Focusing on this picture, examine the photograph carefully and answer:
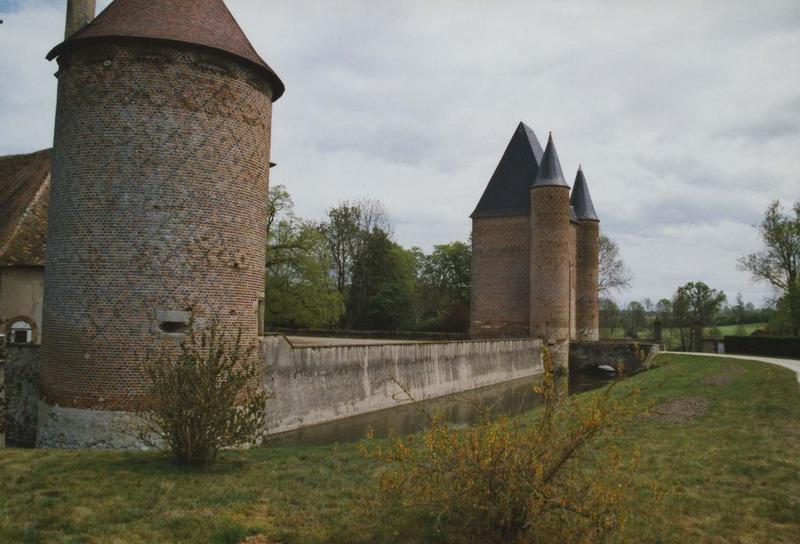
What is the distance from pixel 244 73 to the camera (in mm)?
10930

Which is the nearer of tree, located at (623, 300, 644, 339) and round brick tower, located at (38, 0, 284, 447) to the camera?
round brick tower, located at (38, 0, 284, 447)

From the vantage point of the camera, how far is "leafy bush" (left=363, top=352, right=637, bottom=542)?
14.3 ft

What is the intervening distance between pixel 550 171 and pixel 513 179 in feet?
10.7

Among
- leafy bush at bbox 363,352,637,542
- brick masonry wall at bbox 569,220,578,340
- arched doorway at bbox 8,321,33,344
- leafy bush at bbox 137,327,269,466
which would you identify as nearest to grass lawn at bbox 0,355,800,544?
leafy bush at bbox 137,327,269,466

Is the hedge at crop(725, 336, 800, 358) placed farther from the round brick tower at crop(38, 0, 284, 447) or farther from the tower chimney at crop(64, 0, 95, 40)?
the tower chimney at crop(64, 0, 95, 40)

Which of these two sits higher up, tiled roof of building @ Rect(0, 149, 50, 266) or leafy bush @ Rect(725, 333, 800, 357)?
tiled roof of building @ Rect(0, 149, 50, 266)

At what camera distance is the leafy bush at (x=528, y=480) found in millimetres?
4359

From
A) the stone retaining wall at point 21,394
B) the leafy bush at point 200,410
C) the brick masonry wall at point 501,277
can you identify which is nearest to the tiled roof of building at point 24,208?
the stone retaining wall at point 21,394

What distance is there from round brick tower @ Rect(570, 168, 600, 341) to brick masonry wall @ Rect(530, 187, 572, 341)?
5973 millimetres

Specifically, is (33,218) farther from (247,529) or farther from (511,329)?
(511,329)

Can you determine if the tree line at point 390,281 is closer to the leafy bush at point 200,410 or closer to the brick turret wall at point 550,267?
the brick turret wall at point 550,267

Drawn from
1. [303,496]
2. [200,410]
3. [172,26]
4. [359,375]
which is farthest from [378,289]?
[303,496]

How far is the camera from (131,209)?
9.91 meters

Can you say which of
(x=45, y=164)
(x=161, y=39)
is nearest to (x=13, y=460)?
(x=161, y=39)
